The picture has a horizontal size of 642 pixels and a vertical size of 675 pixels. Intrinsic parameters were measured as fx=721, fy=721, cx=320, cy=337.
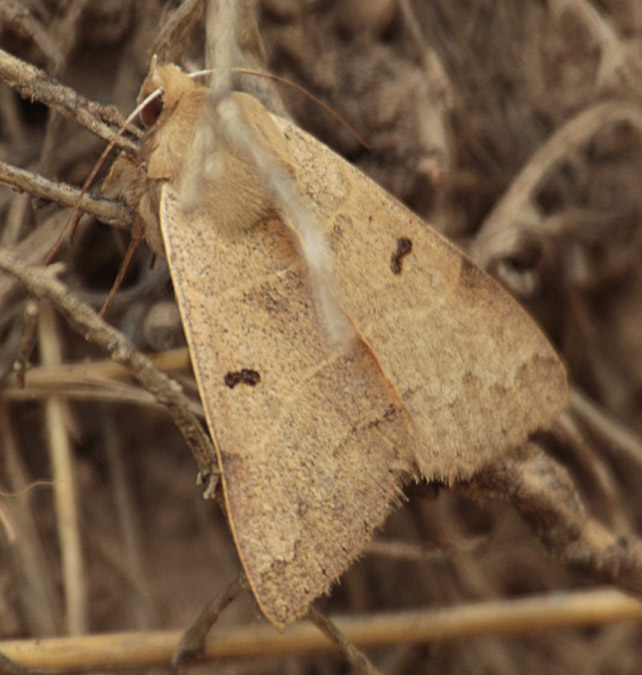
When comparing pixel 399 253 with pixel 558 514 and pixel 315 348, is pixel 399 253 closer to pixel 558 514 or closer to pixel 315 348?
pixel 315 348

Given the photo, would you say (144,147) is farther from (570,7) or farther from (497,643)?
(497,643)

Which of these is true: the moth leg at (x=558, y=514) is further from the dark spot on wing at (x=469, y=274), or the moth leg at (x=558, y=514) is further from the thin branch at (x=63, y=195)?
the thin branch at (x=63, y=195)

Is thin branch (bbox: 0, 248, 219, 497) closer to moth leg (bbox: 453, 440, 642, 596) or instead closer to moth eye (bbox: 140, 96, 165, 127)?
moth eye (bbox: 140, 96, 165, 127)

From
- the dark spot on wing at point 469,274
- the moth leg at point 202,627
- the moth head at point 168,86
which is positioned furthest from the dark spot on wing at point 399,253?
the moth leg at point 202,627

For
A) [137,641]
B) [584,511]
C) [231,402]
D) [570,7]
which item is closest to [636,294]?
[570,7]

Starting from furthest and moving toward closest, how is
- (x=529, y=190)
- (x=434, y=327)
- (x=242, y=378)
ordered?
(x=529, y=190)
(x=434, y=327)
(x=242, y=378)

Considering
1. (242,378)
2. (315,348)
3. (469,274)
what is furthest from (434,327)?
(242,378)

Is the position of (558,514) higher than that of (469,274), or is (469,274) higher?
(469,274)
